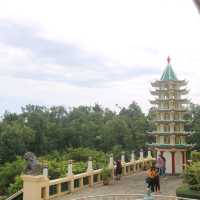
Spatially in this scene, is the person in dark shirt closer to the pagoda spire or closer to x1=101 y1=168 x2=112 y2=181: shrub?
x1=101 y1=168 x2=112 y2=181: shrub

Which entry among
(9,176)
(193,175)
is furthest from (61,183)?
(9,176)

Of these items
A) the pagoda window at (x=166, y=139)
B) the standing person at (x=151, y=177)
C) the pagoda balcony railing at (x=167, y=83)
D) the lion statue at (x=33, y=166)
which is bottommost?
the standing person at (x=151, y=177)

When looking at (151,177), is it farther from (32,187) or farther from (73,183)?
(32,187)

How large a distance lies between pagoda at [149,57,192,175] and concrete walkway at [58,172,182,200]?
2.27 metres

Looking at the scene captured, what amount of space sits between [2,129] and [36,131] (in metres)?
4.70

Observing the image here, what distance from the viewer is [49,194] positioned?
1464 cm

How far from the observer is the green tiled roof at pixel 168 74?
23.7 meters

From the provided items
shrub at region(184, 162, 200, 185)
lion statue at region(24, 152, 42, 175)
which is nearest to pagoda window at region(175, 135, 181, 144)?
shrub at region(184, 162, 200, 185)

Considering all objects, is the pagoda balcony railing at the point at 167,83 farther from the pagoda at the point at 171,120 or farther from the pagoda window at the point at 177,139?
the pagoda window at the point at 177,139

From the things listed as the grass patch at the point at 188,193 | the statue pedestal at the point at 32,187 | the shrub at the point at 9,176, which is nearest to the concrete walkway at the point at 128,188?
the statue pedestal at the point at 32,187

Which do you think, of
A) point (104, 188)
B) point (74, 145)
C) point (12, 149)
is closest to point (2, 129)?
point (12, 149)

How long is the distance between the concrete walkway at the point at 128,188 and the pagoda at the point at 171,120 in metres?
2.27

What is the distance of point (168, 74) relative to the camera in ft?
78.4

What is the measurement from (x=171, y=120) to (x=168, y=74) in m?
3.12
